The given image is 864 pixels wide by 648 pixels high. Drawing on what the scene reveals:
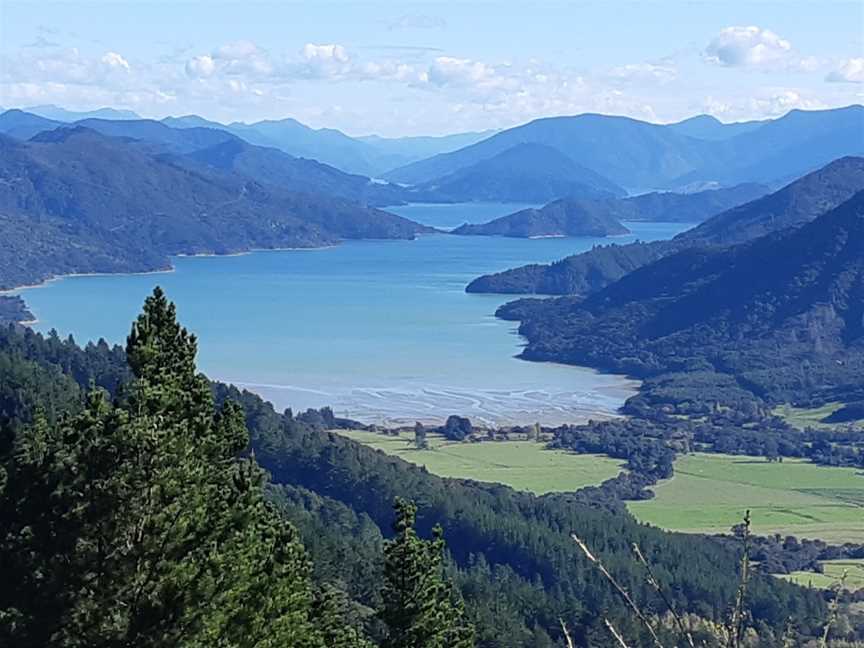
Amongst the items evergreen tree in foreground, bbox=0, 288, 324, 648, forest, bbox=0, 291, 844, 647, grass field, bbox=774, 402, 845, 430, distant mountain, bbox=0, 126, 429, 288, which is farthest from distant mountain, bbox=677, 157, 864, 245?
evergreen tree in foreground, bbox=0, 288, 324, 648

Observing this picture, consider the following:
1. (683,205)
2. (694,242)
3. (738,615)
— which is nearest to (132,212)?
(694,242)

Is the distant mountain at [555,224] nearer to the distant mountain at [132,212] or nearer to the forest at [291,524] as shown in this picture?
the distant mountain at [132,212]

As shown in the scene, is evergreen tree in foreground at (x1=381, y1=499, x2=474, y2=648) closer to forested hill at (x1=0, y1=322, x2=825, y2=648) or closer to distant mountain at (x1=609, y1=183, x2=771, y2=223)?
forested hill at (x1=0, y1=322, x2=825, y2=648)

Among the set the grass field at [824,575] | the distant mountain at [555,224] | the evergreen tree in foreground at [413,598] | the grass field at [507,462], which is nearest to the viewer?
the evergreen tree in foreground at [413,598]

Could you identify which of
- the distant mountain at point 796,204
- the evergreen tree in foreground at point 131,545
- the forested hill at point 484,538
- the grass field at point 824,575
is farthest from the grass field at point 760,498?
the distant mountain at point 796,204

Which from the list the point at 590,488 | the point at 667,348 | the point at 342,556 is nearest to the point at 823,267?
the point at 667,348

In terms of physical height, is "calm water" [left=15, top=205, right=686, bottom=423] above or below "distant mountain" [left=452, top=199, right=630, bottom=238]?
below

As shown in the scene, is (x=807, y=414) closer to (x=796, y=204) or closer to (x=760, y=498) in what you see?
(x=760, y=498)
